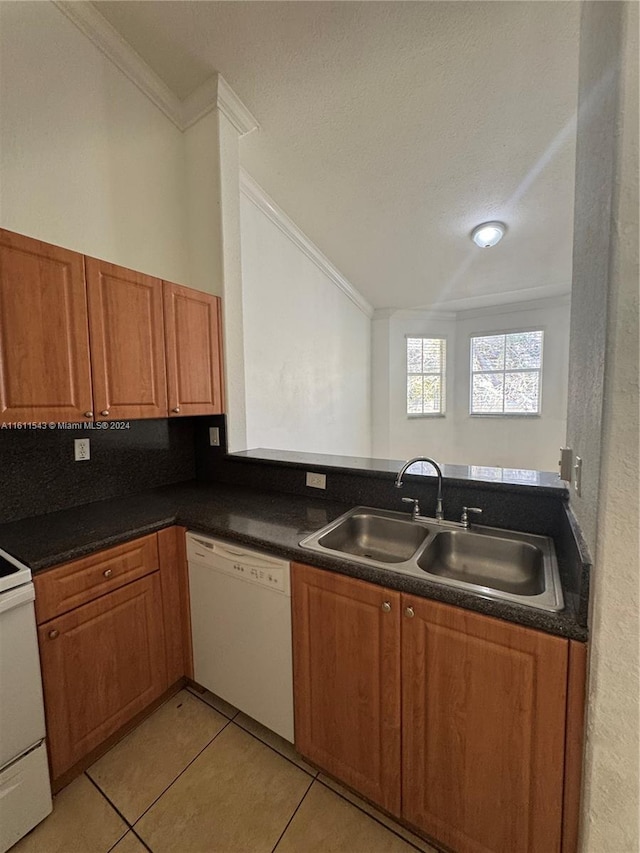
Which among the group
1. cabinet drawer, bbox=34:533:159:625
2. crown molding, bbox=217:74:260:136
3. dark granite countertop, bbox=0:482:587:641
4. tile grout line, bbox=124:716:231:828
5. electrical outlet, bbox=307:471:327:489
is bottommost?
tile grout line, bbox=124:716:231:828

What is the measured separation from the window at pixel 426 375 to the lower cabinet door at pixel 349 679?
16.4 feet

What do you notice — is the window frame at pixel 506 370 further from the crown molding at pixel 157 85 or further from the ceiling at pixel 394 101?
the crown molding at pixel 157 85

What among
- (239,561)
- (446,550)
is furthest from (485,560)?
(239,561)

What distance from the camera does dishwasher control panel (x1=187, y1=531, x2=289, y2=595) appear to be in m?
1.29

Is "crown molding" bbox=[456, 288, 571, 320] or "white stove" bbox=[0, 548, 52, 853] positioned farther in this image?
"crown molding" bbox=[456, 288, 571, 320]

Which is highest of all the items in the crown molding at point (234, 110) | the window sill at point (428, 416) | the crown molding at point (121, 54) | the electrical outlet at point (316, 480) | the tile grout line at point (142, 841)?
the crown molding at point (121, 54)

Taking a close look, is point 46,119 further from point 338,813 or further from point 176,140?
point 338,813

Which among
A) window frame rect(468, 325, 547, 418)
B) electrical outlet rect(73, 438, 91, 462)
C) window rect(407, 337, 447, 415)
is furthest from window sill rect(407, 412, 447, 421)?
electrical outlet rect(73, 438, 91, 462)

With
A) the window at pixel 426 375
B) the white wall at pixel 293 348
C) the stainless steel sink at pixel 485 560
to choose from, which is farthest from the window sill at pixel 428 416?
the stainless steel sink at pixel 485 560

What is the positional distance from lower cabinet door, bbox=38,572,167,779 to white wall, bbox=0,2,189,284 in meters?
1.66

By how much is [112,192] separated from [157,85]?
2.42 ft

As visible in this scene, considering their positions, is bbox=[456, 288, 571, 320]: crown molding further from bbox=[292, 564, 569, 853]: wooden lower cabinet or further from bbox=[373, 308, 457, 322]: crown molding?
bbox=[292, 564, 569, 853]: wooden lower cabinet

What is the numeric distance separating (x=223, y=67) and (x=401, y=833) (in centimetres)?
348

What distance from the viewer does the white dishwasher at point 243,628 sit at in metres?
1.32
